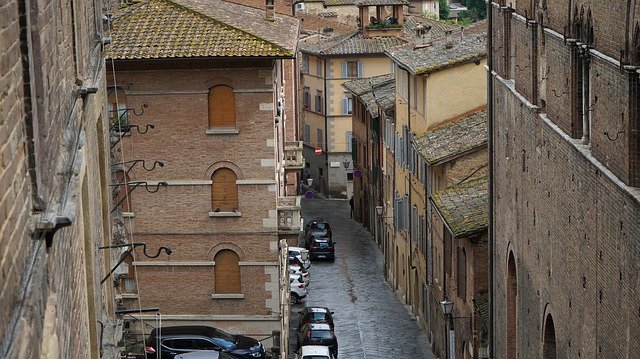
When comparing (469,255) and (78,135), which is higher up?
(78,135)

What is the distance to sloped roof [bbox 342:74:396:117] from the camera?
174 ft

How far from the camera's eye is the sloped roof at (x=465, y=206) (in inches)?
1251

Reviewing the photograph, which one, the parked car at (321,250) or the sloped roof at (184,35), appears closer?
the sloped roof at (184,35)

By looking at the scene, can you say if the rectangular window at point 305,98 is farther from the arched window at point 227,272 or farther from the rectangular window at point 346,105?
the arched window at point 227,272

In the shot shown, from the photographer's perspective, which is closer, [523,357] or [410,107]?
[523,357]

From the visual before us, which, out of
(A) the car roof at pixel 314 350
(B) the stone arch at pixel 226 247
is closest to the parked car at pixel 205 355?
(B) the stone arch at pixel 226 247

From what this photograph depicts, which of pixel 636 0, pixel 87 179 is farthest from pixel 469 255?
pixel 87 179

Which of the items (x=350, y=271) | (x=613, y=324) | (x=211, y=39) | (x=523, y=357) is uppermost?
(x=211, y=39)

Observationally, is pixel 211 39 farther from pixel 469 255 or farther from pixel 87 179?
pixel 87 179

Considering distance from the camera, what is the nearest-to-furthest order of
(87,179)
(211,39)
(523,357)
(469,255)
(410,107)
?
(87,179), (523,357), (211,39), (469,255), (410,107)

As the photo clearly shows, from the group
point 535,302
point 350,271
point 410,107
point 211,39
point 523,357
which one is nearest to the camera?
point 535,302

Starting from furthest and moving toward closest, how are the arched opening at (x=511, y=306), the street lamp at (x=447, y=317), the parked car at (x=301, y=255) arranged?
the parked car at (x=301, y=255)
the street lamp at (x=447, y=317)
the arched opening at (x=511, y=306)

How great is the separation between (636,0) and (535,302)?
376 inches

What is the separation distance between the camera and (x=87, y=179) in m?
12.2
